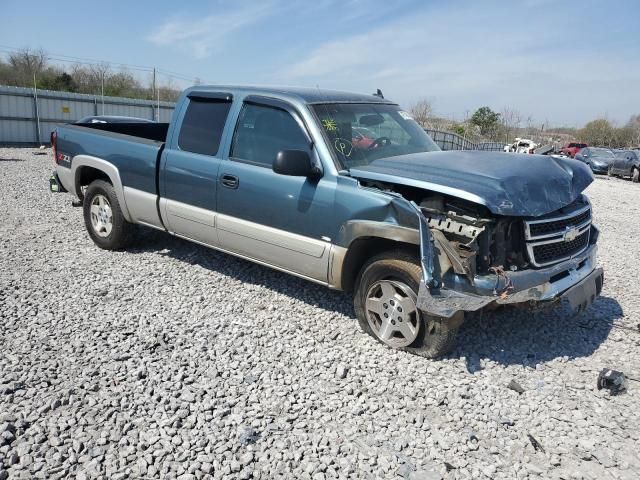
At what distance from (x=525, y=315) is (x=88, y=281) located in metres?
4.34

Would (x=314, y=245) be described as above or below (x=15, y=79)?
below

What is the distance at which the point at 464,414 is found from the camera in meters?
3.34

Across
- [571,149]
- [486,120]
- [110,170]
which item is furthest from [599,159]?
[110,170]

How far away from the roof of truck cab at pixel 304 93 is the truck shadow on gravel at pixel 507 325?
191 centimetres

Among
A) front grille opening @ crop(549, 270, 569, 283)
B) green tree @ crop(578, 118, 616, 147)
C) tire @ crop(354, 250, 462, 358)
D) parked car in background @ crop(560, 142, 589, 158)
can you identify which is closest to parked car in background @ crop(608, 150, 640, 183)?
parked car in background @ crop(560, 142, 589, 158)

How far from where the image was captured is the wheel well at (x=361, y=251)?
4.02m

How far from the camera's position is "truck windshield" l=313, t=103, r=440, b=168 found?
14.5ft

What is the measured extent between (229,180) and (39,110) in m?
19.6

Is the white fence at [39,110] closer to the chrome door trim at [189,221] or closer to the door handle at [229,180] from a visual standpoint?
the chrome door trim at [189,221]

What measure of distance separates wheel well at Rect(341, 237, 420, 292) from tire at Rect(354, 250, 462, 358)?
0.23ft

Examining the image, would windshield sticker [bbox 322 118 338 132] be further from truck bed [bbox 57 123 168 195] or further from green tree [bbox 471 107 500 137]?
green tree [bbox 471 107 500 137]

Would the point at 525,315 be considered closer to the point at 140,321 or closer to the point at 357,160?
the point at 357,160

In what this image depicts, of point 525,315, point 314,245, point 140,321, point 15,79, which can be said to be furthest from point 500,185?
point 15,79

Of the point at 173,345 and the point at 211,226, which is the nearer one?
the point at 173,345
